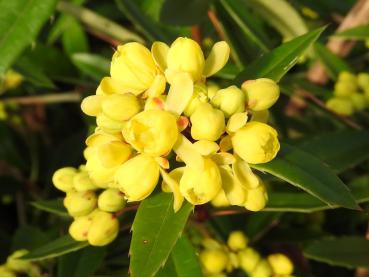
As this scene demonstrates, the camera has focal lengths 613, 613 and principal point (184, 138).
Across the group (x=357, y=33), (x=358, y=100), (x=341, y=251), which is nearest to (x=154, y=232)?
(x=341, y=251)

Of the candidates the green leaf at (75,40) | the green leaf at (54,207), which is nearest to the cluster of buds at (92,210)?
the green leaf at (54,207)

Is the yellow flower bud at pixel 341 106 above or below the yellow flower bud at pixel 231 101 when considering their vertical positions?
below

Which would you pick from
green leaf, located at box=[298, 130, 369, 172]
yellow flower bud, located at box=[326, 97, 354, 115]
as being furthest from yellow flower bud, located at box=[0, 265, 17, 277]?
yellow flower bud, located at box=[326, 97, 354, 115]

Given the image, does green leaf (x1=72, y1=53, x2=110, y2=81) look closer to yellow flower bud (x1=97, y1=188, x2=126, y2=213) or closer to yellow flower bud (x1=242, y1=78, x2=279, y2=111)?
yellow flower bud (x1=97, y1=188, x2=126, y2=213)

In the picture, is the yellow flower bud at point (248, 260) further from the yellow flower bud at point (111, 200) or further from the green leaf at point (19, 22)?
the green leaf at point (19, 22)

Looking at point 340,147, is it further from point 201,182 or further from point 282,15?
point 201,182

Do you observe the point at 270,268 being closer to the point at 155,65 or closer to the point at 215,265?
the point at 215,265
